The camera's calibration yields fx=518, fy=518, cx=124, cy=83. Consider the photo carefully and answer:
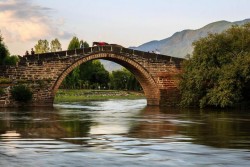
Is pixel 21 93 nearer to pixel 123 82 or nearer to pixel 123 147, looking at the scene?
pixel 123 147

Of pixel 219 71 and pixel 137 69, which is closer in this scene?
pixel 219 71

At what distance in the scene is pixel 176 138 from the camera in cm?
1598

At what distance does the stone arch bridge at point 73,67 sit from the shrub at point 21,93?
1.05ft

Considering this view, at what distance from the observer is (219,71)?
36906mm

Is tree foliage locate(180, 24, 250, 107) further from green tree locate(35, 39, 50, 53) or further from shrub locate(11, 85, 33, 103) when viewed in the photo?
green tree locate(35, 39, 50, 53)

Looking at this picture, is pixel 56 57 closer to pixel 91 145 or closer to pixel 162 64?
pixel 162 64

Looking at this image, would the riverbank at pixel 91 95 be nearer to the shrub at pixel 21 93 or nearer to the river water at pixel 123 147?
the shrub at pixel 21 93

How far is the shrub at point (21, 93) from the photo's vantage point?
38.5 metres

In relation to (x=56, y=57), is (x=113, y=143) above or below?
below

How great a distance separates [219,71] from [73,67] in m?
12.2

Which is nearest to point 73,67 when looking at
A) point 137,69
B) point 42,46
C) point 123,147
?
point 137,69

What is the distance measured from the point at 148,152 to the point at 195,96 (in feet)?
86.4

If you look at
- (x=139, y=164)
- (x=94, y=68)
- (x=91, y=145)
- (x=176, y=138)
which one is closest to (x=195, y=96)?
(x=176, y=138)

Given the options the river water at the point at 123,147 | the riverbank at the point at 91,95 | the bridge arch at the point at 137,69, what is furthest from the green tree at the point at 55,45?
the river water at the point at 123,147
